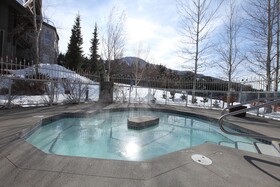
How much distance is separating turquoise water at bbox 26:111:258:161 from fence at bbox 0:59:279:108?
247 centimetres

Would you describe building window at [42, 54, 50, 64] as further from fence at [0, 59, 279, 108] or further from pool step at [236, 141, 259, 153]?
pool step at [236, 141, 259, 153]

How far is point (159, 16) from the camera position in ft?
34.7

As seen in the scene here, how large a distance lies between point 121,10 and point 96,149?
11.9m

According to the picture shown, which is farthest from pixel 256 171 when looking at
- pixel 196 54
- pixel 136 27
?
pixel 136 27

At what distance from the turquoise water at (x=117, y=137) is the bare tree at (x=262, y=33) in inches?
210

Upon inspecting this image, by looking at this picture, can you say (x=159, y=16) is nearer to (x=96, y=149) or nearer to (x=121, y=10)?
(x=121, y=10)

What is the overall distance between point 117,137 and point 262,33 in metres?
9.50

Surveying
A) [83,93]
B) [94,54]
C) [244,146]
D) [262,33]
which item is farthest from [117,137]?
[94,54]

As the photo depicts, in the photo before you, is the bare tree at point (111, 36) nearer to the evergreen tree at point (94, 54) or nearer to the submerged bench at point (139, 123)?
the submerged bench at point (139, 123)

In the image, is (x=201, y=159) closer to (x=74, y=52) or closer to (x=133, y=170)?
(x=133, y=170)

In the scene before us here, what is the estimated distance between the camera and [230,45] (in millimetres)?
12734

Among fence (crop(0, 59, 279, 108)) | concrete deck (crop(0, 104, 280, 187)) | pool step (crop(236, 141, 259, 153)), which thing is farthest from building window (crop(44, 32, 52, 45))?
pool step (crop(236, 141, 259, 153))

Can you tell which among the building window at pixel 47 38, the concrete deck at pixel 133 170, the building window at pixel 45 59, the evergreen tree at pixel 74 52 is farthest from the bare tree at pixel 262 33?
the evergreen tree at pixel 74 52

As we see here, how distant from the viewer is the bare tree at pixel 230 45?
1241 centimetres
